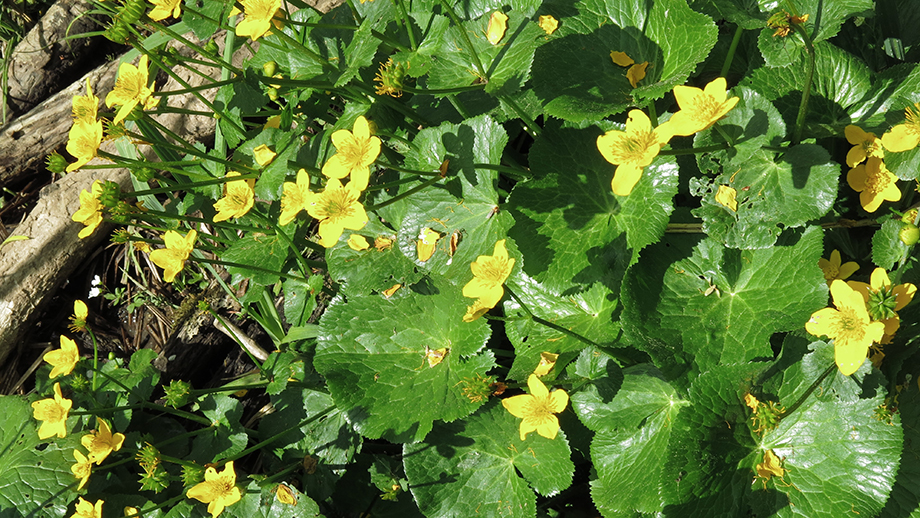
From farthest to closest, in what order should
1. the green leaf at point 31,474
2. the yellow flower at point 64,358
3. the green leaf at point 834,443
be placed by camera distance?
the green leaf at point 31,474, the yellow flower at point 64,358, the green leaf at point 834,443

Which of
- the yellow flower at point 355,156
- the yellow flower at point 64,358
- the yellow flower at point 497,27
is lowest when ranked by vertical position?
the yellow flower at point 64,358

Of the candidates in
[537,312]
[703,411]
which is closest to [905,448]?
[703,411]

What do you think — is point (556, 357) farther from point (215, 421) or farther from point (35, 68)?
point (35, 68)

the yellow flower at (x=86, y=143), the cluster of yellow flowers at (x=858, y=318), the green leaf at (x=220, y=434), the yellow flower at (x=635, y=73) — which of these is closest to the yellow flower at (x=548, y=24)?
the yellow flower at (x=635, y=73)

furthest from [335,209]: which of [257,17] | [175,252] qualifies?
[175,252]

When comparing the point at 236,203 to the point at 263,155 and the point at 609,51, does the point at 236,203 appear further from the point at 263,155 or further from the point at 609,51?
the point at 609,51

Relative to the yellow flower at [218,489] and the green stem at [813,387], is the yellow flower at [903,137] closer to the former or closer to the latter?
the green stem at [813,387]

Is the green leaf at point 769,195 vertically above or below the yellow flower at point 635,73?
below
